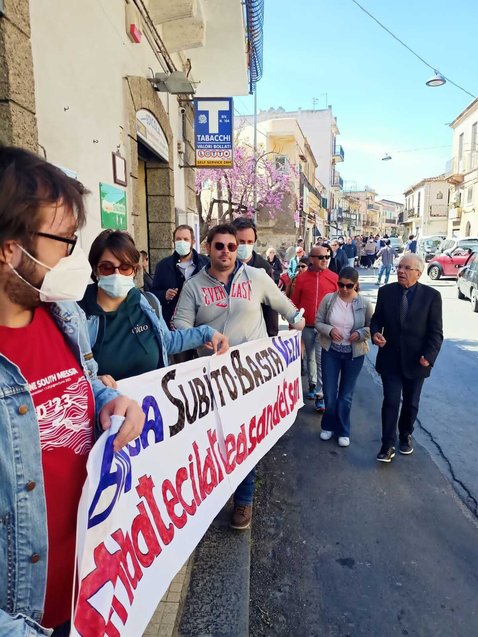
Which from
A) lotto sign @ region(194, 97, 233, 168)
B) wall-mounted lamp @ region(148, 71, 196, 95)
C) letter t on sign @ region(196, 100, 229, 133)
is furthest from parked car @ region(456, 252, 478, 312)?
wall-mounted lamp @ region(148, 71, 196, 95)

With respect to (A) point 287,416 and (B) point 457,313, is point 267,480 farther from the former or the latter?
(B) point 457,313

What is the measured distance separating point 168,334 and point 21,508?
154 centimetres

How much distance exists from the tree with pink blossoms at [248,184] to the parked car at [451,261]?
9.18 metres

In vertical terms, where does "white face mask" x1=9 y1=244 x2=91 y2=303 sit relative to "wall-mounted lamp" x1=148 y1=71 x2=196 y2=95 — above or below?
below

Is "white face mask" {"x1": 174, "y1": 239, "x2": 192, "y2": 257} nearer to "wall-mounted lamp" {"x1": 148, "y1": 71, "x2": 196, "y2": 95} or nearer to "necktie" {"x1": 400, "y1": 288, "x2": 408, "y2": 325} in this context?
"necktie" {"x1": 400, "y1": 288, "x2": 408, "y2": 325}

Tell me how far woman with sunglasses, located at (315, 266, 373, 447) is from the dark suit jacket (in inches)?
13.0

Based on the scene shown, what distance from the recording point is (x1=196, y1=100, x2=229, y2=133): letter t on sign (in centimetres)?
840

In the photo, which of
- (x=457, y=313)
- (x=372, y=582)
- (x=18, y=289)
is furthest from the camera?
(x=457, y=313)

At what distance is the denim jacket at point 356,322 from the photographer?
14.0ft

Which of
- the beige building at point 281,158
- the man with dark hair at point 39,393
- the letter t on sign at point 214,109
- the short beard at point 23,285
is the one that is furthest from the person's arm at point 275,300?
the beige building at point 281,158

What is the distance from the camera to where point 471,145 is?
120 ft

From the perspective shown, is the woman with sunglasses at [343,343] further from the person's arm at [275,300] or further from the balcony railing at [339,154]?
the balcony railing at [339,154]

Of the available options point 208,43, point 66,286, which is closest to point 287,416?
point 66,286

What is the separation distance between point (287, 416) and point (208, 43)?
8.40 meters
